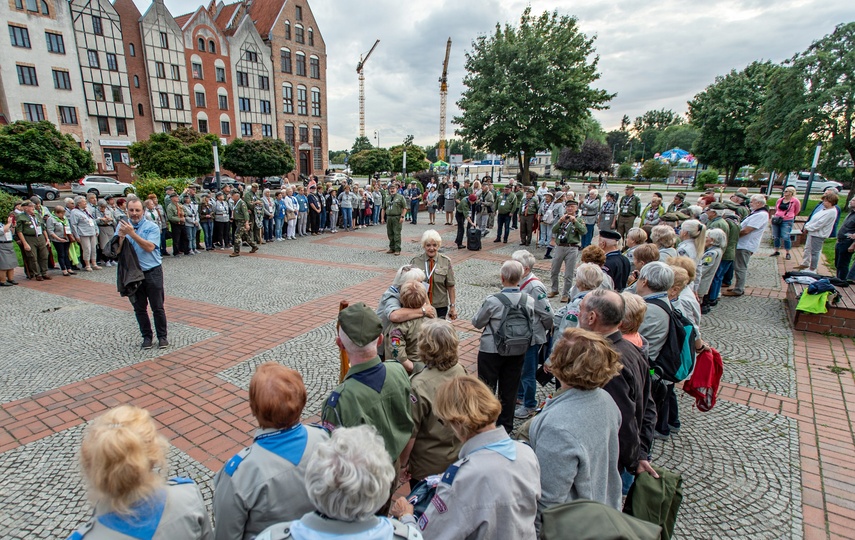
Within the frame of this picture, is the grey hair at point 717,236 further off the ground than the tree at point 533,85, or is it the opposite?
the tree at point 533,85

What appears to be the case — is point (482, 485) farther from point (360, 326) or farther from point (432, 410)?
point (360, 326)

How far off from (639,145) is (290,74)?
7815 centimetres

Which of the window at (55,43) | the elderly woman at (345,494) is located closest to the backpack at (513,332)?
the elderly woman at (345,494)

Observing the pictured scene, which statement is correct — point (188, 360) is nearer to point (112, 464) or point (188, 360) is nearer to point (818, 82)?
point (112, 464)

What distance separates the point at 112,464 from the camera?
54.3 inches

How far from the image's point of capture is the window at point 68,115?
35594 mm

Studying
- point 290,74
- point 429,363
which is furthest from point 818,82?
point 290,74

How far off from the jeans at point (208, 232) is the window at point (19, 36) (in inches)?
1381

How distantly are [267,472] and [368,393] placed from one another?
67 centimetres

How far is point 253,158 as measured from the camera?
35938mm

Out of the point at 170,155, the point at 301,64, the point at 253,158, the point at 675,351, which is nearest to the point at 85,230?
the point at 675,351

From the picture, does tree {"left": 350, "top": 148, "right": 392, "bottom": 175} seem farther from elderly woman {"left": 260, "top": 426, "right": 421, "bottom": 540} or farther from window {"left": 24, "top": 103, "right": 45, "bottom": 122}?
elderly woman {"left": 260, "top": 426, "right": 421, "bottom": 540}

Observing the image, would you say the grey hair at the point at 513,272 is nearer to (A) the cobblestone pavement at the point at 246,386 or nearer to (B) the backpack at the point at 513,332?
(B) the backpack at the point at 513,332

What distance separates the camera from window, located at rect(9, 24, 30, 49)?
32312mm
